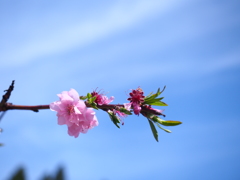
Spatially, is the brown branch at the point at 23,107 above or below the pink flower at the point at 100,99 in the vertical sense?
below

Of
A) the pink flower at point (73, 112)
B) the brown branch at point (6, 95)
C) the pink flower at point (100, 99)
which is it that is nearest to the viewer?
the brown branch at point (6, 95)

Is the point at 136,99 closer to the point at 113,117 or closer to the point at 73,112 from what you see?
the point at 113,117

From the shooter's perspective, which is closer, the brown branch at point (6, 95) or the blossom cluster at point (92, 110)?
the brown branch at point (6, 95)

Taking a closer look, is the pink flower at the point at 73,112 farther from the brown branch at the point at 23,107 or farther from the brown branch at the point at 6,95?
the brown branch at the point at 6,95

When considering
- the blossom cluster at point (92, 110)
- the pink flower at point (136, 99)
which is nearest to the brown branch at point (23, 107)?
the blossom cluster at point (92, 110)

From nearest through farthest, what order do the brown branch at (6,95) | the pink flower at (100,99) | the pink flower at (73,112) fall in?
the brown branch at (6,95), the pink flower at (73,112), the pink flower at (100,99)

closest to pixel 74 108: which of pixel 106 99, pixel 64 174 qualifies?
pixel 106 99

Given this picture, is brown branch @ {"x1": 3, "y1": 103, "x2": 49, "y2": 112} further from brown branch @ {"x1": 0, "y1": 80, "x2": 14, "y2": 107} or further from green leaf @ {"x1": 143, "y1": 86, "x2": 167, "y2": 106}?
green leaf @ {"x1": 143, "y1": 86, "x2": 167, "y2": 106}

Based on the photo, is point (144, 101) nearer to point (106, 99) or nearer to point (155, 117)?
point (155, 117)
